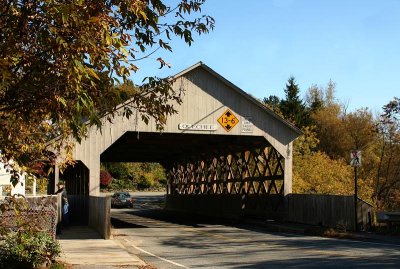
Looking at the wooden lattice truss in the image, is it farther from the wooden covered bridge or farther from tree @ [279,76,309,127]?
tree @ [279,76,309,127]

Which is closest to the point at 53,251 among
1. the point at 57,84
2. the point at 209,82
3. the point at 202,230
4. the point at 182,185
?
the point at 57,84

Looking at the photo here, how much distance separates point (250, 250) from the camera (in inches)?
Answer: 593

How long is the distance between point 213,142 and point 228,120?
6821 mm

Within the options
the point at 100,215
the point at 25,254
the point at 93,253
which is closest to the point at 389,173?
the point at 100,215

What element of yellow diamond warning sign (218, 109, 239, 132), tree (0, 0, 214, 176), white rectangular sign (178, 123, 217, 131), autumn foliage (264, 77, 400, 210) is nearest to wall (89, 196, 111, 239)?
white rectangular sign (178, 123, 217, 131)

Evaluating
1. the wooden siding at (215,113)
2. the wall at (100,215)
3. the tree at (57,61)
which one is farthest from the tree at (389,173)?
the tree at (57,61)

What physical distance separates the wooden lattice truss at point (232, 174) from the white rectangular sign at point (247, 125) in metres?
2.45

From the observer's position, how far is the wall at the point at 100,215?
17625mm

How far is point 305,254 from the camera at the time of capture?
45.3 feet

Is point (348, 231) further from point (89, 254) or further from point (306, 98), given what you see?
point (306, 98)

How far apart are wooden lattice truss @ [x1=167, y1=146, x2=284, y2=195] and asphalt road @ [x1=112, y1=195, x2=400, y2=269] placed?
6637 mm

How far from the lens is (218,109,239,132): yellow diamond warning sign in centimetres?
2386

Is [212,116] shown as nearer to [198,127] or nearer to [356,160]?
[198,127]

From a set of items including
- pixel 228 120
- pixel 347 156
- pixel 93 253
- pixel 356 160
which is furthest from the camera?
pixel 347 156
